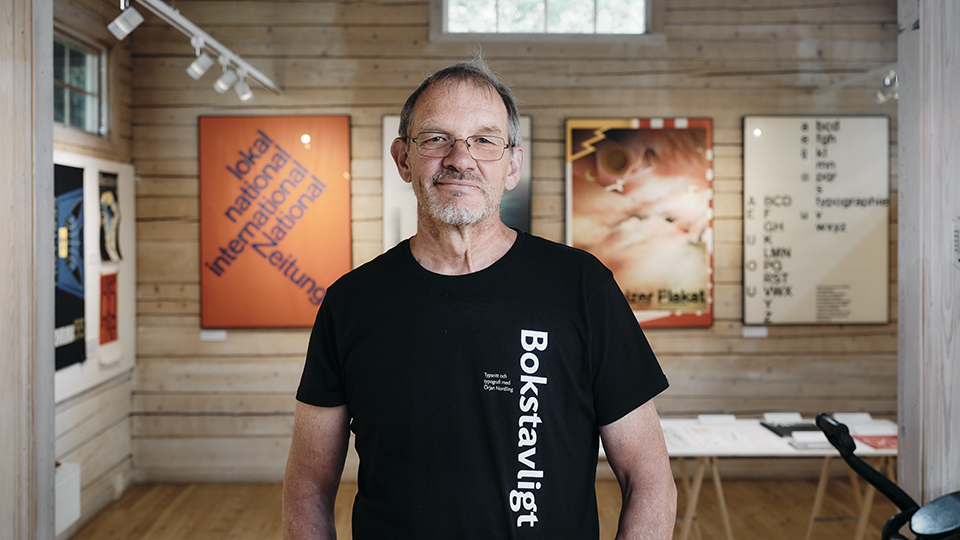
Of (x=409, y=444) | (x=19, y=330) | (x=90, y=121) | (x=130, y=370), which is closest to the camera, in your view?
(x=409, y=444)

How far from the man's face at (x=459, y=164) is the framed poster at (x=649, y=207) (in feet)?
9.29

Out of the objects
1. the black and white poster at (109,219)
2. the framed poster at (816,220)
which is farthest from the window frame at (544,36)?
the black and white poster at (109,219)

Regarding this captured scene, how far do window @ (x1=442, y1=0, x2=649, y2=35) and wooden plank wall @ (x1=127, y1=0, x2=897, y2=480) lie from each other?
0.15 metres

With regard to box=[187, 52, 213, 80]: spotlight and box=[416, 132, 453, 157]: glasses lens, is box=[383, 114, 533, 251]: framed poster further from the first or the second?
box=[416, 132, 453, 157]: glasses lens

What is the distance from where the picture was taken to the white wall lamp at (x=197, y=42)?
248 centimetres

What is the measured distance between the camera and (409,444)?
1215mm

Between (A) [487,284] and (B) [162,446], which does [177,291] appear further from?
(A) [487,284]

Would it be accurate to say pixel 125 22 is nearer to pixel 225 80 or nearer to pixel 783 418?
pixel 225 80

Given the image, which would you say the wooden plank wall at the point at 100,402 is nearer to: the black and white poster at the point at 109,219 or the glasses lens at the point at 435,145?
the black and white poster at the point at 109,219

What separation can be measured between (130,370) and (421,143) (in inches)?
140

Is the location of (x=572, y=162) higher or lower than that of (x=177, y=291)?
higher

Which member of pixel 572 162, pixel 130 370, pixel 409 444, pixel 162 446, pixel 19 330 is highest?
pixel 572 162

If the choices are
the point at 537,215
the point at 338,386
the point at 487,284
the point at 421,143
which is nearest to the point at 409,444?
the point at 338,386

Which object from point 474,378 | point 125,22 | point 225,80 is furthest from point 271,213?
point 474,378
